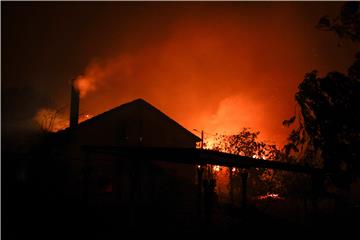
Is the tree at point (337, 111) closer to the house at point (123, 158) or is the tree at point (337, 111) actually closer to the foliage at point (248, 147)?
the house at point (123, 158)

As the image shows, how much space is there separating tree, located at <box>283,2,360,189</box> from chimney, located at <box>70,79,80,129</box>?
18.5 m

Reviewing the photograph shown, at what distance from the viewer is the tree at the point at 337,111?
29.2 ft

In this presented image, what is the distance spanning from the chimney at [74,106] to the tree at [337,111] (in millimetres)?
18497

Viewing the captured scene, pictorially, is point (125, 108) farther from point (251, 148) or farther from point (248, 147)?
point (251, 148)

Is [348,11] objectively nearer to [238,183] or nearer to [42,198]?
[42,198]

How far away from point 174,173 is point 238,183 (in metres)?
23.6

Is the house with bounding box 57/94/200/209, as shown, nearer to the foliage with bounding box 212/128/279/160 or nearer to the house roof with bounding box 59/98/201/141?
the house roof with bounding box 59/98/201/141

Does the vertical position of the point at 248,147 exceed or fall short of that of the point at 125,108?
it falls short

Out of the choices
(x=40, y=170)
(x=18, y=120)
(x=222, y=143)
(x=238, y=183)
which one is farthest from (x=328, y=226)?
(x=18, y=120)

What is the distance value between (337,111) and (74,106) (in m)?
20.9

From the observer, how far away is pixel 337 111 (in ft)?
29.9

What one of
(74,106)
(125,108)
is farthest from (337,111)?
(74,106)

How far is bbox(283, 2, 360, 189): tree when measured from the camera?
29.2ft

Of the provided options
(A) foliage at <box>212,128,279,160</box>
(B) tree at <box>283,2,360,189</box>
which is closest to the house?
(A) foliage at <box>212,128,279,160</box>
